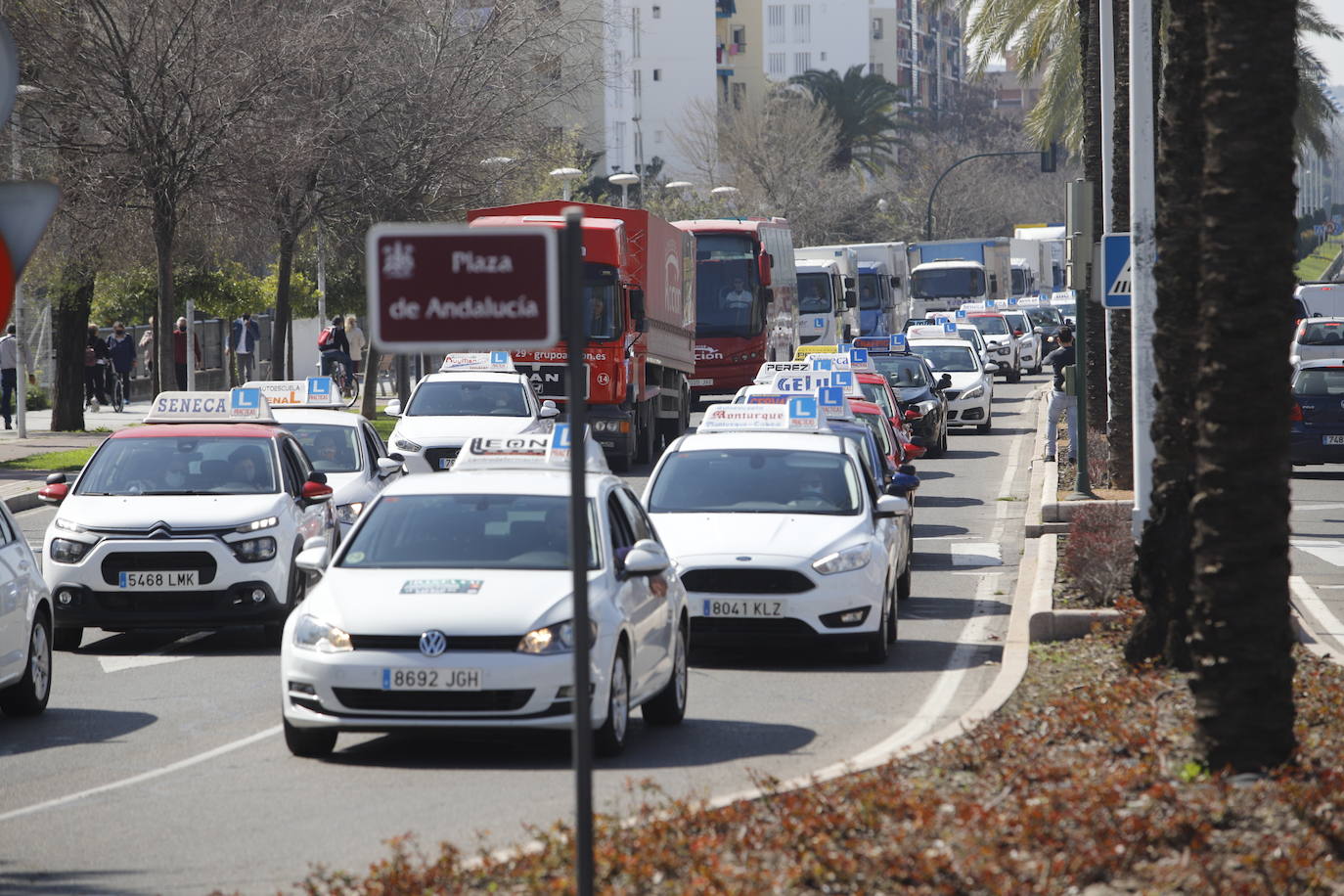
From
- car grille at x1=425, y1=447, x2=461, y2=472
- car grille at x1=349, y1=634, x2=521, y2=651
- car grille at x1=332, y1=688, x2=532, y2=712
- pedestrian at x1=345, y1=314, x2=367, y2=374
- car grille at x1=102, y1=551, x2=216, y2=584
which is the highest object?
pedestrian at x1=345, y1=314, x2=367, y2=374

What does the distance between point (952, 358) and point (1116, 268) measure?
66.0ft

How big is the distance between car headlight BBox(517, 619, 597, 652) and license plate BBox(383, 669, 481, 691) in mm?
256

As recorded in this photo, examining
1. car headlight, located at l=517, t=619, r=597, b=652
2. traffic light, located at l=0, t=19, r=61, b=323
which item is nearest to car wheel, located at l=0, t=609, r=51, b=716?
car headlight, located at l=517, t=619, r=597, b=652

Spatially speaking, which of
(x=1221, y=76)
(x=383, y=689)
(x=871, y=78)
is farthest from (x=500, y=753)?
(x=871, y=78)

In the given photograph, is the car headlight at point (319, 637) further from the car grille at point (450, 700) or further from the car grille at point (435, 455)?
the car grille at point (435, 455)

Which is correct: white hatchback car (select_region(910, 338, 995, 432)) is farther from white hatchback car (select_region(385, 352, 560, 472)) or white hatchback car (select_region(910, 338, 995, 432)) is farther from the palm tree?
the palm tree

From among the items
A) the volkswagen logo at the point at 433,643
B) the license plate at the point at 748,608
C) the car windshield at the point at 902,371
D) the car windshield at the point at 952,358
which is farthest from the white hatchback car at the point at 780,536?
the car windshield at the point at 952,358

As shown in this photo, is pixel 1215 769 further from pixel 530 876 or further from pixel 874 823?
pixel 530 876

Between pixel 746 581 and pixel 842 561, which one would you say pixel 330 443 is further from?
pixel 842 561

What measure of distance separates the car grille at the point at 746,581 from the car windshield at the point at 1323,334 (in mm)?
30943

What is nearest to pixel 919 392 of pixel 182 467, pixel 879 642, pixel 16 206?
pixel 182 467

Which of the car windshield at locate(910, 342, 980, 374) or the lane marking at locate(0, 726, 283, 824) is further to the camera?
the car windshield at locate(910, 342, 980, 374)

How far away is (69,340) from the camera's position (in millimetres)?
34719

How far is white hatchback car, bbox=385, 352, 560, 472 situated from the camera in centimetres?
2488
